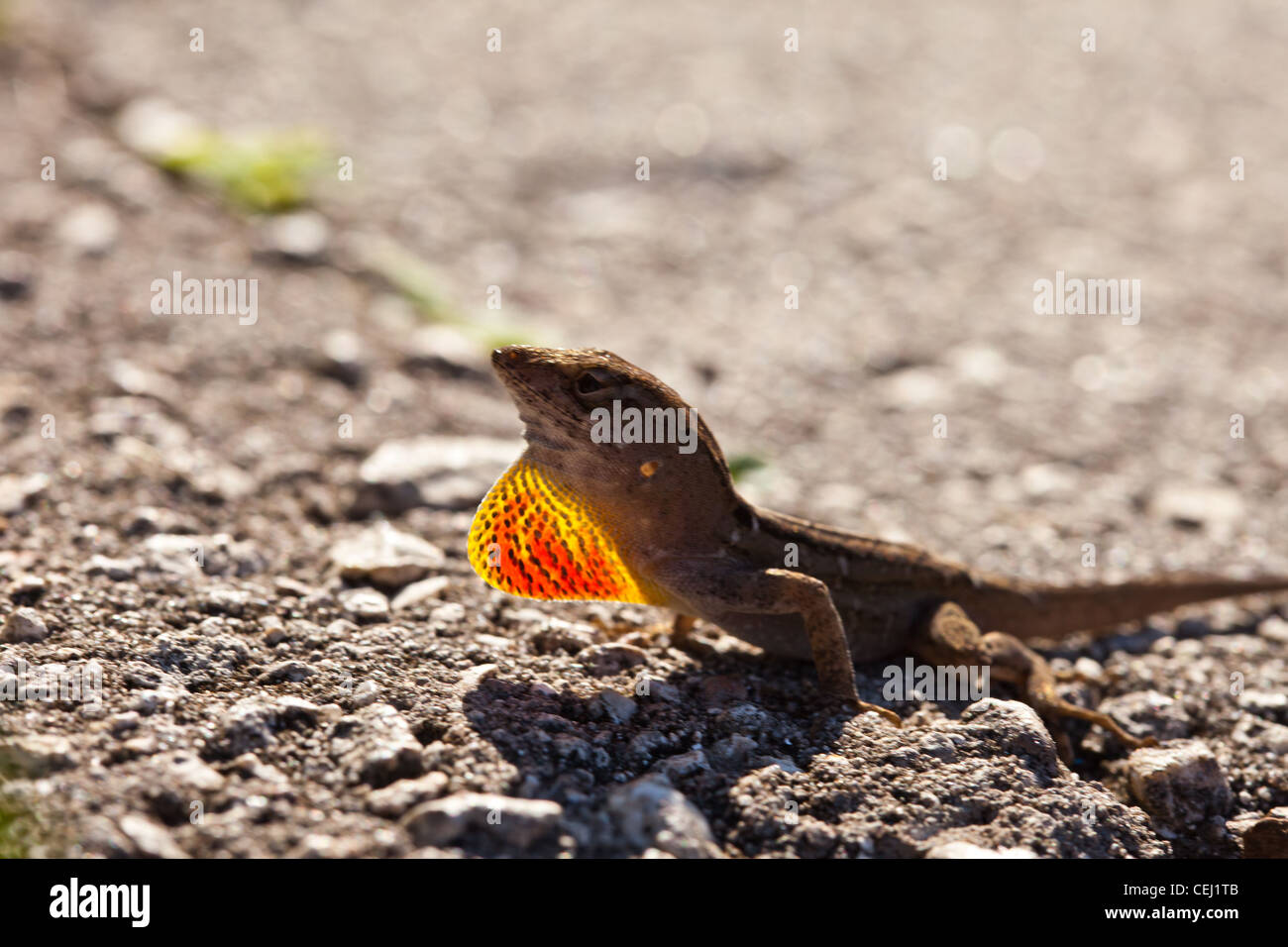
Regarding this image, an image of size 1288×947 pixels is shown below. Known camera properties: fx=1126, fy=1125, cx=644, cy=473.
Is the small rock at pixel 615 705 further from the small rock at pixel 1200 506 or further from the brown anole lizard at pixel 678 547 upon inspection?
the small rock at pixel 1200 506

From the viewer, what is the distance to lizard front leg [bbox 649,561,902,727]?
14.2 feet

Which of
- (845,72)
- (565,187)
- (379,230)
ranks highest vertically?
(845,72)

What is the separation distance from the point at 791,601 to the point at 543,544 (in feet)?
3.22

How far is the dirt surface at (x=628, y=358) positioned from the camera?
3.69 m

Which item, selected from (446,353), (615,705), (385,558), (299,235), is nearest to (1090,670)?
(615,705)

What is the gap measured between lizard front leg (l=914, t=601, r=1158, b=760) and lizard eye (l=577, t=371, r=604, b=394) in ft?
6.16

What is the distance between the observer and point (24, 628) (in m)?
4.07

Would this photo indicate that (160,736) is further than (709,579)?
No

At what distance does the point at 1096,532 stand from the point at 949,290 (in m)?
3.21

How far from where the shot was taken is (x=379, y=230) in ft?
28.9

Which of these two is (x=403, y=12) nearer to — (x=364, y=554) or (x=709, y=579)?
Answer: (x=364, y=554)

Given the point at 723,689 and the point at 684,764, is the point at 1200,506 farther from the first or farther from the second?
the point at 684,764

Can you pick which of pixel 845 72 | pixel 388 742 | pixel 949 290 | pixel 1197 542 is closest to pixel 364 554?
pixel 388 742

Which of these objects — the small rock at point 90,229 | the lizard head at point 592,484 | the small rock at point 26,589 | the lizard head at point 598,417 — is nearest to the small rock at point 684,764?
the lizard head at point 592,484
